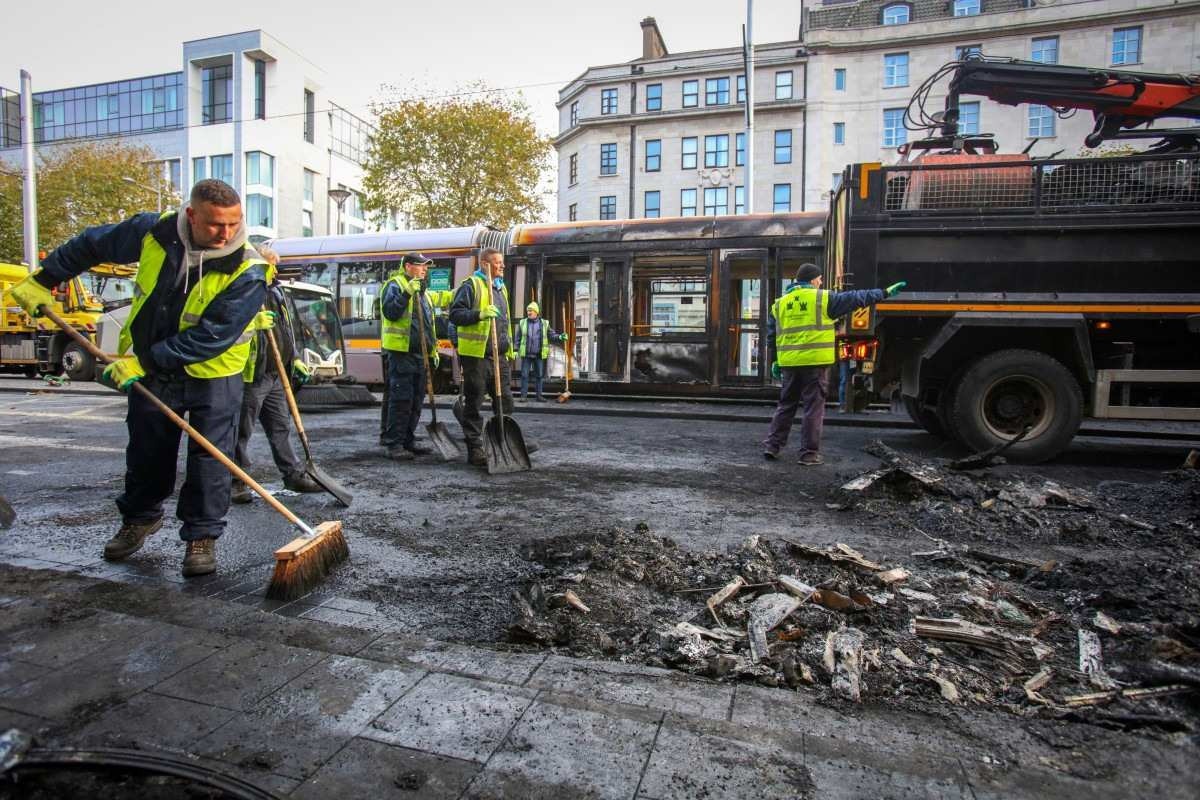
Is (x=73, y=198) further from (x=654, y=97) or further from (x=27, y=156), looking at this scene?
(x=654, y=97)

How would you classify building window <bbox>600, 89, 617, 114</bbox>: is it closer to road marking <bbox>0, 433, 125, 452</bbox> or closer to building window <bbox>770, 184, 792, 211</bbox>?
building window <bbox>770, 184, 792, 211</bbox>

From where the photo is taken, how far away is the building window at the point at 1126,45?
1307 inches

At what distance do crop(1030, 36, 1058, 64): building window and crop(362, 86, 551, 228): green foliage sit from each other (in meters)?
25.3

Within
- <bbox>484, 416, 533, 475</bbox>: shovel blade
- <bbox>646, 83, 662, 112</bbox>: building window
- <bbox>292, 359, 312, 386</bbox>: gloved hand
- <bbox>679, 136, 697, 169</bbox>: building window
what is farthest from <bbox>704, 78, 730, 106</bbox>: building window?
<bbox>292, 359, 312, 386</bbox>: gloved hand

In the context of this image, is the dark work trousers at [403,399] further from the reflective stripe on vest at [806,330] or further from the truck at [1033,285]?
the truck at [1033,285]

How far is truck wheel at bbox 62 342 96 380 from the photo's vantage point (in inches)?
689

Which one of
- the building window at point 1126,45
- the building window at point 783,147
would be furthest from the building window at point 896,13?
the building window at point 1126,45

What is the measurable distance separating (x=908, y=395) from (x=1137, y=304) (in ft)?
7.05

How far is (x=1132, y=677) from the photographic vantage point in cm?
236

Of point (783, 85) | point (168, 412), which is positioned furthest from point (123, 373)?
point (783, 85)

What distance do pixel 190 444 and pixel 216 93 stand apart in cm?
4987

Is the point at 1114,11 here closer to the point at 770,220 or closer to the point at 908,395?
the point at 770,220

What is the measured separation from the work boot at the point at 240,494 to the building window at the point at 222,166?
44066mm

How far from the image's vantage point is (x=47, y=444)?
763 cm
